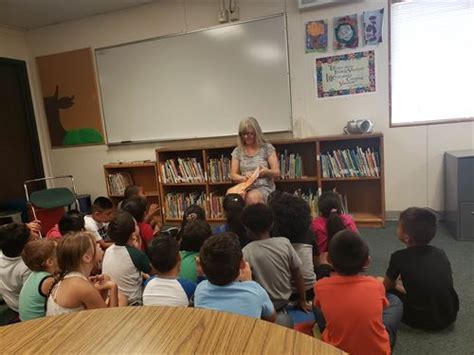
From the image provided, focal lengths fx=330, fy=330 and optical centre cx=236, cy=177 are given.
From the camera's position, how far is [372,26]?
128 inches

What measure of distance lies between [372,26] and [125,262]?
10.2 feet

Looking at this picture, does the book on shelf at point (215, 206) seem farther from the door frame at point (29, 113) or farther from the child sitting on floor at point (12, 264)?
the door frame at point (29, 113)

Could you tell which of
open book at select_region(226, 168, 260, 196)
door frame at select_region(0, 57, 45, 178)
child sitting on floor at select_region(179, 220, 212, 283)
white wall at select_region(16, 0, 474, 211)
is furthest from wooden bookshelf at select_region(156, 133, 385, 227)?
door frame at select_region(0, 57, 45, 178)

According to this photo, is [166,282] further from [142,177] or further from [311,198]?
[142,177]

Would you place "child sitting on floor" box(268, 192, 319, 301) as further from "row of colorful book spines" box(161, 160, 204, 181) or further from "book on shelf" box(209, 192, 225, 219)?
"row of colorful book spines" box(161, 160, 204, 181)

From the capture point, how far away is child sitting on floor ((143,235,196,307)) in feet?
4.55

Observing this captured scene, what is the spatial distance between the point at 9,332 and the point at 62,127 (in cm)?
464

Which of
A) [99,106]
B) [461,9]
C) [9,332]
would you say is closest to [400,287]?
[9,332]

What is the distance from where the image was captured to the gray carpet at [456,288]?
63.3 inches

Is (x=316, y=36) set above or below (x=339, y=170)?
above

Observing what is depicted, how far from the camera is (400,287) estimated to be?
1.74m

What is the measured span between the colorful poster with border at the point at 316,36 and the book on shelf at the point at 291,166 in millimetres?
1122

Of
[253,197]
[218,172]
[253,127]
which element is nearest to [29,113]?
[218,172]

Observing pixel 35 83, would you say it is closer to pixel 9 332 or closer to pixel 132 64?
pixel 132 64
